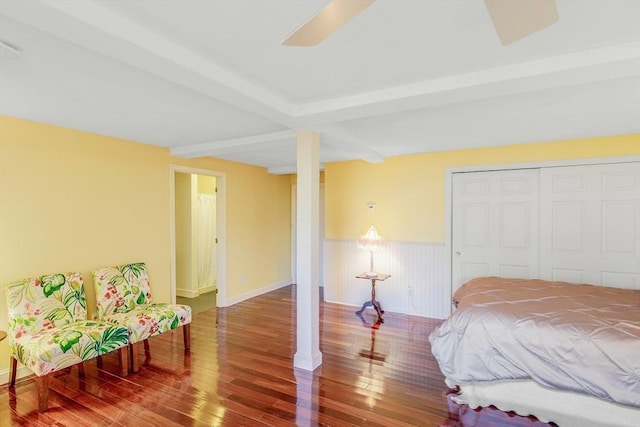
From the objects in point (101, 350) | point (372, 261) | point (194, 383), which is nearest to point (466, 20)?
point (194, 383)

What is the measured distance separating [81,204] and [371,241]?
3.46 m

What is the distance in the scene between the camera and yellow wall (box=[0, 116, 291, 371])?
9.08 feet

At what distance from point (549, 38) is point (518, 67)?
9.7 inches

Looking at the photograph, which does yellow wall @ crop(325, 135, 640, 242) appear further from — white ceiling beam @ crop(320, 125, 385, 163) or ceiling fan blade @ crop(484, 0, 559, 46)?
ceiling fan blade @ crop(484, 0, 559, 46)

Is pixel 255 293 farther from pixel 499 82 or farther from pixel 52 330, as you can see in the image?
pixel 499 82

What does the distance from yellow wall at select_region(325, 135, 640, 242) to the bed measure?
1865mm

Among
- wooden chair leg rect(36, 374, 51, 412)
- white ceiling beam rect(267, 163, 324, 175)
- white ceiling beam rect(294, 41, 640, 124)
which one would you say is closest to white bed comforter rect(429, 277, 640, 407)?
white ceiling beam rect(294, 41, 640, 124)

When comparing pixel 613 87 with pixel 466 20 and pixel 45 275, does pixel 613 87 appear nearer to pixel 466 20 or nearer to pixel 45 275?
pixel 466 20

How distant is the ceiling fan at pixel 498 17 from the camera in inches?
41.7

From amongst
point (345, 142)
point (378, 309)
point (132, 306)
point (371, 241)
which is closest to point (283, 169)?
point (371, 241)

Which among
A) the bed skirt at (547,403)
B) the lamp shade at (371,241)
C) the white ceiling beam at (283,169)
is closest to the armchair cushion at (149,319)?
the lamp shade at (371,241)

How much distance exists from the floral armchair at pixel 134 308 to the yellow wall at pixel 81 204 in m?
0.22

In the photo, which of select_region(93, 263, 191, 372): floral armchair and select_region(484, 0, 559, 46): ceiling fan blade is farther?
select_region(93, 263, 191, 372): floral armchair

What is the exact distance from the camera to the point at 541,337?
6.89ft
